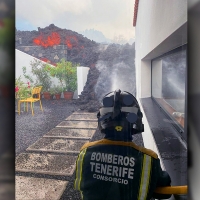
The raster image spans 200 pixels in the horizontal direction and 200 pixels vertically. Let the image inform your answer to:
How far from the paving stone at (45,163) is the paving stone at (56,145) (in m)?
0.03

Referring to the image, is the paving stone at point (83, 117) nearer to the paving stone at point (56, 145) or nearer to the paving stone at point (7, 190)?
the paving stone at point (56, 145)

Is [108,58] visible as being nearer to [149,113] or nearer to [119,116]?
[119,116]

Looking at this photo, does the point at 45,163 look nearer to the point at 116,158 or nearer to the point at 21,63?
the point at 116,158

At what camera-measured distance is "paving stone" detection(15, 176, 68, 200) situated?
1.18 m

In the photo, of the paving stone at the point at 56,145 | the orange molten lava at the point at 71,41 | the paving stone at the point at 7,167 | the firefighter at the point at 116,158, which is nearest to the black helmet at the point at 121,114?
the firefighter at the point at 116,158

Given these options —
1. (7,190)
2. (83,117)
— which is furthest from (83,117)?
(7,190)

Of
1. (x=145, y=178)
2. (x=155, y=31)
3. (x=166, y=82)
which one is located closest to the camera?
(x=145, y=178)

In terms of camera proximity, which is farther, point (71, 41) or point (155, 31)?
point (155, 31)

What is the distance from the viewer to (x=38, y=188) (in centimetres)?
119

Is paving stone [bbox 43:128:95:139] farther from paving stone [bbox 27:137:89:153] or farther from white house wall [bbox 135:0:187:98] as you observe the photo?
white house wall [bbox 135:0:187:98]

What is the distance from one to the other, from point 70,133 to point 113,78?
0.37 metres

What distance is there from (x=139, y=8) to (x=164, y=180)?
2.86 ft

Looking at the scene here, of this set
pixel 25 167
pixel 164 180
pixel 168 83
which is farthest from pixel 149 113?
pixel 25 167

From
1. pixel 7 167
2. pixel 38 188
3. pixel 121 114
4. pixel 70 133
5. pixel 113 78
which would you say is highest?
pixel 113 78
